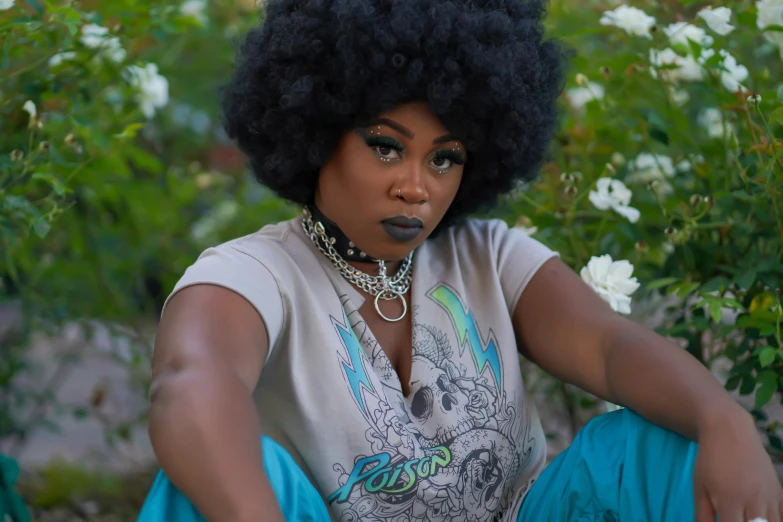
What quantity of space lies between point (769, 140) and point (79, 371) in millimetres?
3047

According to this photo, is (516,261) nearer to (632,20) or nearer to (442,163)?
(442,163)

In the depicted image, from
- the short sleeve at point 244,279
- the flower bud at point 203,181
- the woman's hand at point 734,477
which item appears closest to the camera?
the woman's hand at point 734,477

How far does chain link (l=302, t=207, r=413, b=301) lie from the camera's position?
1.97m

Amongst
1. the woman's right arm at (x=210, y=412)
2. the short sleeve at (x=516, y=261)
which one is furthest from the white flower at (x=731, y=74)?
the woman's right arm at (x=210, y=412)

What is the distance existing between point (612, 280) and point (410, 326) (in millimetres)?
475

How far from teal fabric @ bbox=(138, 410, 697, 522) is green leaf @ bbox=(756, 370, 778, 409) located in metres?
0.40

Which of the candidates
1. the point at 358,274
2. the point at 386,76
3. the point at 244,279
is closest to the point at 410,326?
the point at 358,274

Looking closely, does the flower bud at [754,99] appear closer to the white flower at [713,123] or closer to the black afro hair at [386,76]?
the white flower at [713,123]

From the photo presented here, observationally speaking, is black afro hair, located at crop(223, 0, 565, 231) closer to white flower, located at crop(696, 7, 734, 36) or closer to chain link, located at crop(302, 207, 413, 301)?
chain link, located at crop(302, 207, 413, 301)

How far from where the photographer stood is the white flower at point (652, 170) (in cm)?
265

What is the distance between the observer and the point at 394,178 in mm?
1812

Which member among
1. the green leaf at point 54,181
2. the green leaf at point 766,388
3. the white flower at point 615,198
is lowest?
the green leaf at point 766,388

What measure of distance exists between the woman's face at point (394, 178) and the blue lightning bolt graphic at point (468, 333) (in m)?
0.16

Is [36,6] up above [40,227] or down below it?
above
